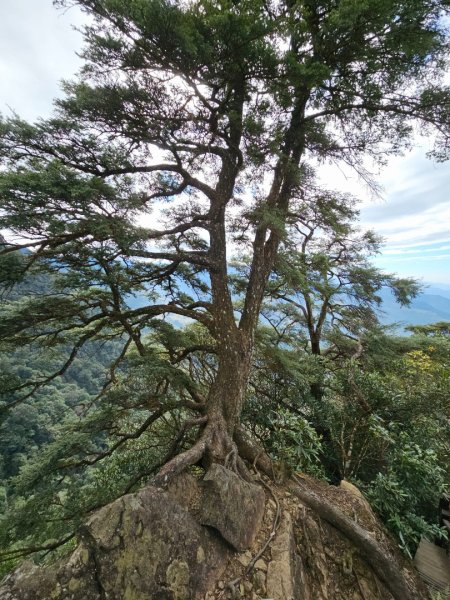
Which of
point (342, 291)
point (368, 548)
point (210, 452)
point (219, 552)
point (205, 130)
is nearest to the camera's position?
point (219, 552)

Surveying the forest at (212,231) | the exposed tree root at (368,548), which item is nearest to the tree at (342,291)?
the forest at (212,231)

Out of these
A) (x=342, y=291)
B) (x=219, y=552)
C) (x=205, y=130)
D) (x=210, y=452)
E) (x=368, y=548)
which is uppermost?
(x=205, y=130)

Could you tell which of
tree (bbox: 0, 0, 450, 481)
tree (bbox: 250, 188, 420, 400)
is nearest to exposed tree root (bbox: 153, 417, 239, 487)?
tree (bbox: 0, 0, 450, 481)

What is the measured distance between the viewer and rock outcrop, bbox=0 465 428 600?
71.5 inches

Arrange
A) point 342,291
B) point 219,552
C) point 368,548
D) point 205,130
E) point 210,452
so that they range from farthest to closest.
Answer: point 342,291 → point 205,130 → point 210,452 → point 368,548 → point 219,552

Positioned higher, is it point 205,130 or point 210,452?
point 205,130

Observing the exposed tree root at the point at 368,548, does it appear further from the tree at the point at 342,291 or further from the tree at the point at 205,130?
the tree at the point at 342,291

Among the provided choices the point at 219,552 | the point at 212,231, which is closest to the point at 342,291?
the point at 212,231

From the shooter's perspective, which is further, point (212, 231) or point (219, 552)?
point (212, 231)

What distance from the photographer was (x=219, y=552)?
2.32m

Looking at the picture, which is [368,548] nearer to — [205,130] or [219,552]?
[219,552]

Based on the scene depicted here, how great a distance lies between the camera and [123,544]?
1.93 meters

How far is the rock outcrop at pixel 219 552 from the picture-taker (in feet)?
5.96

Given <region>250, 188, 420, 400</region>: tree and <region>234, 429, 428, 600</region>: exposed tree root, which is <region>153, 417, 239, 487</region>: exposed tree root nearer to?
<region>234, 429, 428, 600</region>: exposed tree root
